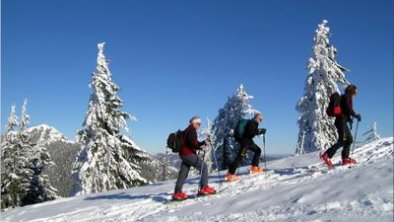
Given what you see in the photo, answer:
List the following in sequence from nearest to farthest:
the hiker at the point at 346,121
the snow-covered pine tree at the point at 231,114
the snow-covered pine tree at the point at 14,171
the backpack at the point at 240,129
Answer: the hiker at the point at 346,121, the backpack at the point at 240,129, the snow-covered pine tree at the point at 14,171, the snow-covered pine tree at the point at 231,114

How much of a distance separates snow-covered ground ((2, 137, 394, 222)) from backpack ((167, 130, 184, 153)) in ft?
5.04

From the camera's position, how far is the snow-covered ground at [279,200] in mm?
8570

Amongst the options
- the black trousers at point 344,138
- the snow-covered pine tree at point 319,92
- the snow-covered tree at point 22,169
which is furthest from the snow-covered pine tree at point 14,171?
the black trousers at point 344,138

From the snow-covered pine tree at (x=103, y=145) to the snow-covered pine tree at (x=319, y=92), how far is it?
44.1 ft

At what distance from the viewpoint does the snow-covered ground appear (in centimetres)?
857

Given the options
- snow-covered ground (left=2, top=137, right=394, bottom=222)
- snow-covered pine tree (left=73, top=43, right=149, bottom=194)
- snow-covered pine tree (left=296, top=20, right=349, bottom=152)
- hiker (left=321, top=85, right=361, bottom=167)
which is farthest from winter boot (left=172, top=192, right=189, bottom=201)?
snow-covered pine tree (left=296, top=20, right=349, bottom=152)

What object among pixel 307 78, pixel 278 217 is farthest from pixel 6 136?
pixel 278 217

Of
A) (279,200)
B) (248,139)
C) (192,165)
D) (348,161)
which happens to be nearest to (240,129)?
(248,139)

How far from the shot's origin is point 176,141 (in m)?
13.5

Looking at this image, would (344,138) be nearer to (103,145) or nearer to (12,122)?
(103,145)

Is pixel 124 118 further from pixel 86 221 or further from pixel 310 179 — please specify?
pixel 310 179

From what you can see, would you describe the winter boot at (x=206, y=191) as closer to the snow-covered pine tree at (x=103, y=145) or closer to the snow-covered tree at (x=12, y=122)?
the snow-covered pine tree at (x=103, y=145)

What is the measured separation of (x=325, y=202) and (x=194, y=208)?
3881 millimetres

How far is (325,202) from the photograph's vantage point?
→ 9.19 metres
